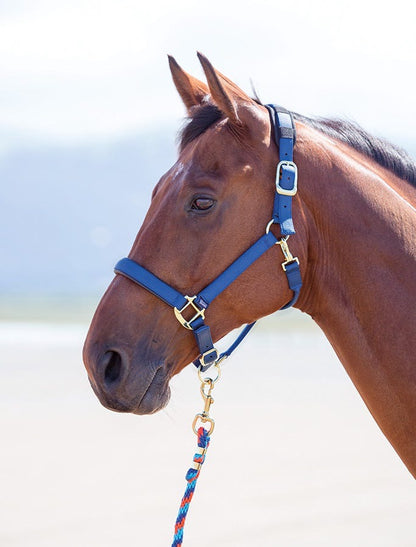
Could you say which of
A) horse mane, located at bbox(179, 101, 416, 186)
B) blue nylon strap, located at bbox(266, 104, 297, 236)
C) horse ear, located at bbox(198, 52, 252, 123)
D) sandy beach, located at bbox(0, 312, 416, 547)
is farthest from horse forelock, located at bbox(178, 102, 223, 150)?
sandy beach, located at bbox(0, 312, 416, 547)

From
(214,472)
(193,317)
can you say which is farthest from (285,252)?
(214,472)

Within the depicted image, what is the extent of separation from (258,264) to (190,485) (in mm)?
926

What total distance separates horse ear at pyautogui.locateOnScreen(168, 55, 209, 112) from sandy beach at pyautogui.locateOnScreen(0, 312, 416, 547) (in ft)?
12.9

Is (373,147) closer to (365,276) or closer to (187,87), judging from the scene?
(365,276)

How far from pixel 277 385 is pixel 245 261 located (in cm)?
1037

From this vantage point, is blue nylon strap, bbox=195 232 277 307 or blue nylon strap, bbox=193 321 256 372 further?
blue nylon strap, bbox=193 321 256 372

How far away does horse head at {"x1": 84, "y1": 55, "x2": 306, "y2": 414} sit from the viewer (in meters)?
2.61

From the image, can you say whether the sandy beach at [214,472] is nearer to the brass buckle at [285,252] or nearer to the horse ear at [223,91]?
the brass buckle at [285,252]

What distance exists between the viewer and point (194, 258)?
8.77 ft

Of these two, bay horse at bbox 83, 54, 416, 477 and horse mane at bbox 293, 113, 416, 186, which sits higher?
horse mane at bbox 293, 113, 416, 186

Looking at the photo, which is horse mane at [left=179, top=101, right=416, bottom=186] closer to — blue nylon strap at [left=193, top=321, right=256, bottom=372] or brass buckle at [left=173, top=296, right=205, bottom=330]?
brass buckle at [left=173, top=296, right=205, bottom=330]

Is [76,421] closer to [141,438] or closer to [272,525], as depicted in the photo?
[141,438]

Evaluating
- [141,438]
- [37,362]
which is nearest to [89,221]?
[37,362]

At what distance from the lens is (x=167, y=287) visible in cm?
265
